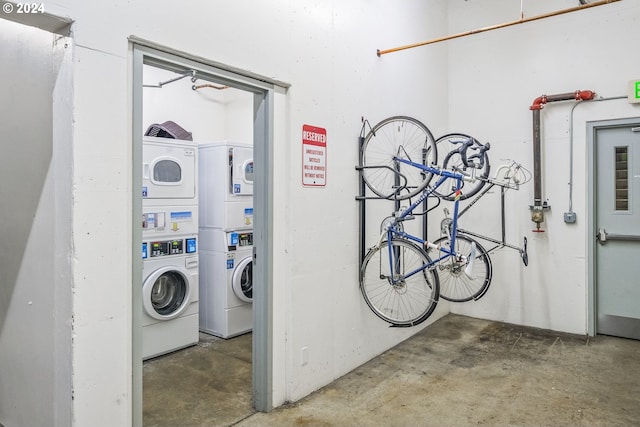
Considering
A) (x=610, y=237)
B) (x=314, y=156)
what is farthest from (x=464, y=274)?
(x=610, y=237)

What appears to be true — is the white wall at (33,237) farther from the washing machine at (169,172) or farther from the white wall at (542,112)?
the white wall at (542,112)

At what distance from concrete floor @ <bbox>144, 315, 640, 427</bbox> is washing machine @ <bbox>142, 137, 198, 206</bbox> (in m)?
1.38

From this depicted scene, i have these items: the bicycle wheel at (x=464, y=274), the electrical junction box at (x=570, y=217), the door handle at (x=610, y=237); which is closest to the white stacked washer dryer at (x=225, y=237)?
the bicycle wheel at (x=464, y=274)

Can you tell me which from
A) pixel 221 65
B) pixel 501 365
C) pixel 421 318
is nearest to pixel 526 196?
pixel 501 365

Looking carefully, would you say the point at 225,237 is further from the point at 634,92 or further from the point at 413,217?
the point at 634,92


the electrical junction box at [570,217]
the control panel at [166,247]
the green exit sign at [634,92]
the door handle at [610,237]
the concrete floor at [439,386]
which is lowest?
the concrete floor at [439,386]

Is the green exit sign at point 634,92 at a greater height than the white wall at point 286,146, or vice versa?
the green exit sign at point 634,92

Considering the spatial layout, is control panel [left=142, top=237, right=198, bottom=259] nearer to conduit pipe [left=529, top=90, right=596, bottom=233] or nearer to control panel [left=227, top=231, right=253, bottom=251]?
control panel [left=227, top=231, right=253, bottom=251]

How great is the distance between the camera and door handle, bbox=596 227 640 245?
399 cm

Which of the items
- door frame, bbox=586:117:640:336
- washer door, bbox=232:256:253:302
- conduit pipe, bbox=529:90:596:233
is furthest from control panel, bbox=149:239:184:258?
door frame, bbox=586:117:640:336

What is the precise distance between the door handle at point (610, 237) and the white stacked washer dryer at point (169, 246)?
3.85m

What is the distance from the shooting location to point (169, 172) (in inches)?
148

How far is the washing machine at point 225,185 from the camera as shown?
13.5ft

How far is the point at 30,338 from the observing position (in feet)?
6.91
